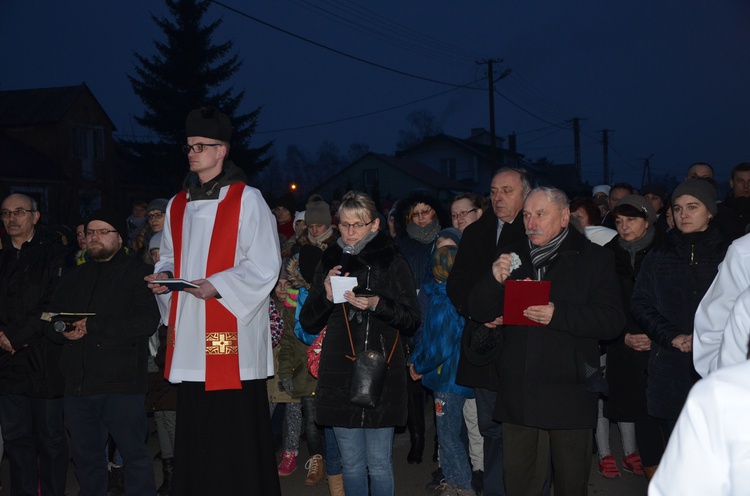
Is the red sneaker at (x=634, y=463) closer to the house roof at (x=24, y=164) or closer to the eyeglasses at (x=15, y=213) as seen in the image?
the eyeglasses at (x=15, y=213)

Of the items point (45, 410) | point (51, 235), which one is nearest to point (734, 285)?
point (45, 410)

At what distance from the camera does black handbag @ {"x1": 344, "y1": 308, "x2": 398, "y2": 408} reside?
4668mm

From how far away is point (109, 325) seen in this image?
5320mm

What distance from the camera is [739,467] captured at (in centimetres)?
141

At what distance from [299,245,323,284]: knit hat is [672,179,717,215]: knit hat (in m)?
2.76

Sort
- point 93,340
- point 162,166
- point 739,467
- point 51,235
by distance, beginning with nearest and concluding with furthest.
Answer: point 739,467 < point 93,340 < point 51,235 < point 162,166

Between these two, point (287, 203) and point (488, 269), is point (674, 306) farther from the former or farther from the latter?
point (287, 203)

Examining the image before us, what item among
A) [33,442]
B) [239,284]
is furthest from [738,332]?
[33,442]

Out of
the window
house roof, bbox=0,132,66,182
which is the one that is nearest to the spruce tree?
house roof, bbox=0,132,66,182

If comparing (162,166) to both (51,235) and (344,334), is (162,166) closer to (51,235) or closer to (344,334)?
(51,235)

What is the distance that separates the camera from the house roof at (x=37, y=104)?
4078 cm

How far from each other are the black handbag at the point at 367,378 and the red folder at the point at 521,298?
83cm

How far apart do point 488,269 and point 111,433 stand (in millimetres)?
2879

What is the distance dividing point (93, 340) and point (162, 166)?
110 feet
